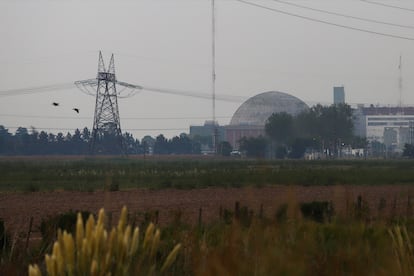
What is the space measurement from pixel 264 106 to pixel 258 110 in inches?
72.2

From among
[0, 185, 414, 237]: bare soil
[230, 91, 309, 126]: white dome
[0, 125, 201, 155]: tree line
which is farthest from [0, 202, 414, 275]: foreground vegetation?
[230, 91, 309, 126]: white dome

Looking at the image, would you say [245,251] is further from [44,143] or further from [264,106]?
[264,106]

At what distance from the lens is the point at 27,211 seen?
26.9m

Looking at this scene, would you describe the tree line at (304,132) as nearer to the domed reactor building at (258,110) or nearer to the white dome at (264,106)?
the domed reactor building at (258,110)

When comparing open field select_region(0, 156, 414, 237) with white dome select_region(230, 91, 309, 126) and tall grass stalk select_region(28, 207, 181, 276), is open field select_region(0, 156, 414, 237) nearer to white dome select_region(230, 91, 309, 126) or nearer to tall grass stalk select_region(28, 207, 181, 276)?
tall grass stalk select_region(28, 207, 181, 276)

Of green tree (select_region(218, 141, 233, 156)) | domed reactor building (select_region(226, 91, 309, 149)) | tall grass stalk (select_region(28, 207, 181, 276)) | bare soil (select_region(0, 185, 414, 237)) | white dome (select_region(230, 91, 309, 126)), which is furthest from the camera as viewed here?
white dome (select_region(230, 91, 309, 126))

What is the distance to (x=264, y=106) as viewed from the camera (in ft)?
617

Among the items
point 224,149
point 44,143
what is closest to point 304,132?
point 224,149

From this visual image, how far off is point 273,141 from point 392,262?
113m

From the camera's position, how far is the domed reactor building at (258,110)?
18150cm

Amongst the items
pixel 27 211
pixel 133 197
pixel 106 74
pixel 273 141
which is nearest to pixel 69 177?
pixel 133 197

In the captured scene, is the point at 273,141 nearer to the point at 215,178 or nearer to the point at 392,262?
the point at 215,178

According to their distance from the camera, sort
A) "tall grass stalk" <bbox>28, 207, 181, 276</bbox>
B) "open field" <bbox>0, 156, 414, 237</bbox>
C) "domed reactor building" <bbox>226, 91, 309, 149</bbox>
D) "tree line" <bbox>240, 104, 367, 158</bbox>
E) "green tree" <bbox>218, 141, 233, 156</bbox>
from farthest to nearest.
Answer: "domed reactor building" <bbox>226, 91, 309, 149</bbox>, "green tree" <bbox>218, 141, 233, 156</bbox>, "tree line" <bbox>240, 104, 367, 158</bbox>, "open field" <bbox>0, 156, 414, 237</bbox>, "tall grass stalk" <bbox>28, 207, 181, 276</bbox>

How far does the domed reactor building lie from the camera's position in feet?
595
